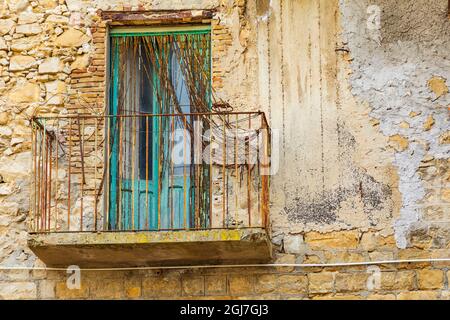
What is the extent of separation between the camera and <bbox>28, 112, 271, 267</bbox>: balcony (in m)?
10.1

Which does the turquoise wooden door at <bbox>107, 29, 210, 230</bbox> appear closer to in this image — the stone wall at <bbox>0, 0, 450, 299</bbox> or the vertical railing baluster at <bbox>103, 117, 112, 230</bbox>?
the vertical railing baluster at <bbox>103, 117, 112, 230</bbox>

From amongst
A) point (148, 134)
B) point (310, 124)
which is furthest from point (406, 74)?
point (148, 134)

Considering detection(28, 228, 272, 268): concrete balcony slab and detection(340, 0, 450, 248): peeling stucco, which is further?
detection(340, 0, 450, 248): peeling stucco

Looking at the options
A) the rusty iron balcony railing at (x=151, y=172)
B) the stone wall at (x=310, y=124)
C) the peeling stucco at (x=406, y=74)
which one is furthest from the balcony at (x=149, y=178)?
the peeling stucco at (x=406, y=74)

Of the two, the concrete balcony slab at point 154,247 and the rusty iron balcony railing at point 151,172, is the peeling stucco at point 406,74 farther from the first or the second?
the concrete balcony slab at point 154,247

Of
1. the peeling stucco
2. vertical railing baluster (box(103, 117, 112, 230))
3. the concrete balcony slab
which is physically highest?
the peeling stucco

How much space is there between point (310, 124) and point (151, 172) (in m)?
1.34

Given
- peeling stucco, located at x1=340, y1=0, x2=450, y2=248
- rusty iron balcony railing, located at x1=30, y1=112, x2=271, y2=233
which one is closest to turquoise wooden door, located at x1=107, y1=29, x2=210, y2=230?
rusty iron balcony railing, located at x1=30, y1=112, x2=271, y2=233

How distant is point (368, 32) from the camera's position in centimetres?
1056

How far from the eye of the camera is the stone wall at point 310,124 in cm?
1012

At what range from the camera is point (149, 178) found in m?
10.6

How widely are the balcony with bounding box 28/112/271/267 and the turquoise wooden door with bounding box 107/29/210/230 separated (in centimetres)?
1

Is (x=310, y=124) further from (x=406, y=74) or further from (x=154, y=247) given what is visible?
(x=154, y=247)
